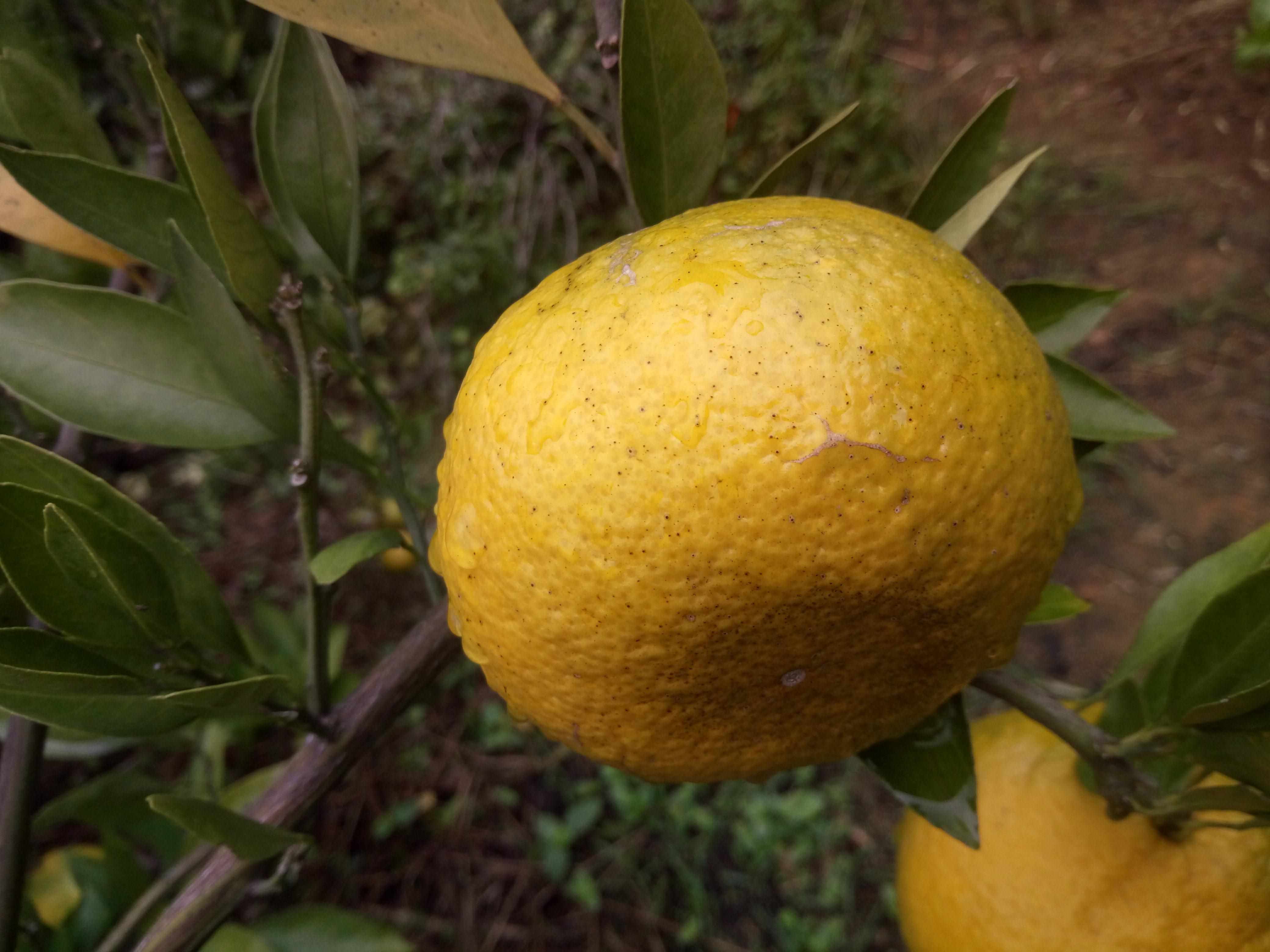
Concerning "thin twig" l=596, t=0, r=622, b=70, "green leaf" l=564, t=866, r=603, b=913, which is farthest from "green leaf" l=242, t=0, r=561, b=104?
"green leaf" l=564, t=866, r=603, b=913

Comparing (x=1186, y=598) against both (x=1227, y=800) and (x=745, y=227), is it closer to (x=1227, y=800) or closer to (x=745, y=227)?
(x=1227, y=800)

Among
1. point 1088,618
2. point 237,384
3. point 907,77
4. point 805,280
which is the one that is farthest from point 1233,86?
point 237,384

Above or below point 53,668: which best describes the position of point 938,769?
below

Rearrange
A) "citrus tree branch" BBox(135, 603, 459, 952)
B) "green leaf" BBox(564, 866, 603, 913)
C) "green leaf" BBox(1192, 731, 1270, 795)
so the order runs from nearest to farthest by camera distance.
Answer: "green leaf" BBox(1192, 731, 1270, 795) < "citrus tree branch" BBox(135, 603, 459, 952) < "green leaf" BBox(564, 866, 603, 913)

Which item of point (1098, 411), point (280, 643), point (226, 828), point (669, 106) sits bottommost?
point (280, 643)

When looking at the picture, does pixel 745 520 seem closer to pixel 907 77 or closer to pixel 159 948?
pixel 159 948

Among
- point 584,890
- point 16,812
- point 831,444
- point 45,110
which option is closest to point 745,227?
point 831,444

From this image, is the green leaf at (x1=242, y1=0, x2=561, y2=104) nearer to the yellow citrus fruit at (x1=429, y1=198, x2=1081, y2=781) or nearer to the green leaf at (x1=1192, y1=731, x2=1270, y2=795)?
the yellow citrus fruit at (x1=429, y1=198, x2=1081, y2=781)

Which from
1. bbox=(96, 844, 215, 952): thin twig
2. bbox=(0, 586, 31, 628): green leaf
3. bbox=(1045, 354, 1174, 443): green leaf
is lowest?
bbox=(96, 844, 215, 952): thin twig
